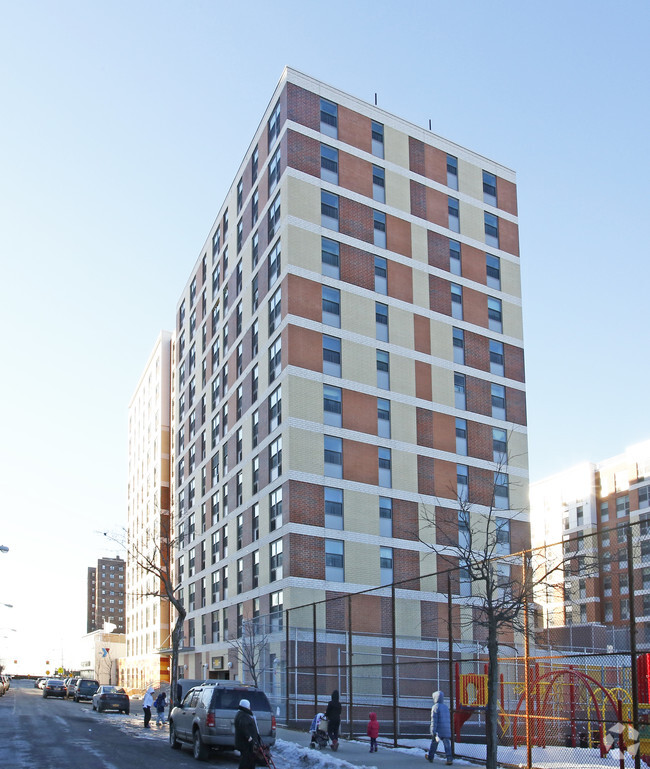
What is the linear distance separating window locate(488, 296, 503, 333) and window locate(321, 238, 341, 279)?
39.4 feet

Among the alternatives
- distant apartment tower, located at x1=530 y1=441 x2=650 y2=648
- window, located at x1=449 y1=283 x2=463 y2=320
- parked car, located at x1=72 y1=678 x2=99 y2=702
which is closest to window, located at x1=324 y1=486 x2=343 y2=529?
window, located at x1=449 y1=283 x2=463 y2=320

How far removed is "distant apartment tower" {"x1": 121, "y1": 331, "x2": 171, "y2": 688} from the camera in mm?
88000

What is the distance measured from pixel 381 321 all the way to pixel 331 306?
370 centimetres

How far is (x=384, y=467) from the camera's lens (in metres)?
51.3

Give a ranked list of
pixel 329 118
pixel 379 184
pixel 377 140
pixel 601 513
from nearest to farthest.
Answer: pixel 329 118, pixel 379 184, pixel 377 140, pixel 601 513

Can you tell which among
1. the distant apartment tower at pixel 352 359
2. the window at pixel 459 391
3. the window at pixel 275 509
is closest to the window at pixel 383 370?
the distant apartment tower at pixel 352 359

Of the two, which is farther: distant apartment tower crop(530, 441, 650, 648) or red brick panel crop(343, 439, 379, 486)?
distant apartment tower crop(530, 441, 650, 648)

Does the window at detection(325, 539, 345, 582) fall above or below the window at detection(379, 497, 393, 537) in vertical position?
below

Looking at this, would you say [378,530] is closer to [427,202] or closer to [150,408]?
[427,202]

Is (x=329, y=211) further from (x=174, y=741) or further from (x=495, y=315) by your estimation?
(x=174, y=741)

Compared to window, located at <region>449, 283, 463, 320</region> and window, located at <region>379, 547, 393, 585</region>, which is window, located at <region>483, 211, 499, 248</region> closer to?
window, located at <region>449, 283, 463, 320</region>

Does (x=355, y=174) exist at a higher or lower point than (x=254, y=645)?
higher

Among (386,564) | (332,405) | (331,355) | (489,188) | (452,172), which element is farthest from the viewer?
(489,188)

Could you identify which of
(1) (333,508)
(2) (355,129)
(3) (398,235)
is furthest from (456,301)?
(1) (333,508)
